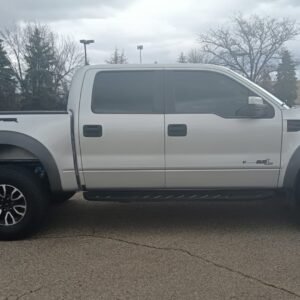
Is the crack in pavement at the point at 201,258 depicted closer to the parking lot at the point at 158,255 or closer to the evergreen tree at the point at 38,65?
the parking lot at the point at 158,255

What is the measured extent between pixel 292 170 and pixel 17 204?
3.04 meters

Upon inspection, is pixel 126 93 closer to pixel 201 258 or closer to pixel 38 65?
pixel 201 258

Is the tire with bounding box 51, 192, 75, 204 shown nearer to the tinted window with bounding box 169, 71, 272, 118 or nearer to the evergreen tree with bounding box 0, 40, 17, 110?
the tinted window with bounding box 169, 71, 272, 118

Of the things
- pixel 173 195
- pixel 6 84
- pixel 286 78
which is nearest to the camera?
pixel 173 195

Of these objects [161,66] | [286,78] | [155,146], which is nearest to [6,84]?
[286,78]

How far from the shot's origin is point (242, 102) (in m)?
5.21

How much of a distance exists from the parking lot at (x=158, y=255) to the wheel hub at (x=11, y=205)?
0.86 feet

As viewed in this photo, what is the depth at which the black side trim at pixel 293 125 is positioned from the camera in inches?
200

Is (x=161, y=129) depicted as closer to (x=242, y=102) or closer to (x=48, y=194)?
(x=242, y=102)

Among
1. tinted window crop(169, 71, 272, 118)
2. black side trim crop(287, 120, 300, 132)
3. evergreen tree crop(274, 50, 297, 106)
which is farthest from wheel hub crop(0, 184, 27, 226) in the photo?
evergreen tree crop(274, 50, 297, 106)

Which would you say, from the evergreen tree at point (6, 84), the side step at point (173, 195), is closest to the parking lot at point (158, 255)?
the side step at point (173, 195)

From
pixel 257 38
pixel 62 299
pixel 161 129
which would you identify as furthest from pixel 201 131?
pixel 257 38

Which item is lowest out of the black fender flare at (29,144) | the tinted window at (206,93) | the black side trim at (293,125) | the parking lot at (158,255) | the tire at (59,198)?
the parking lot at (158,255)

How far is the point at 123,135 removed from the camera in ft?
16.7
